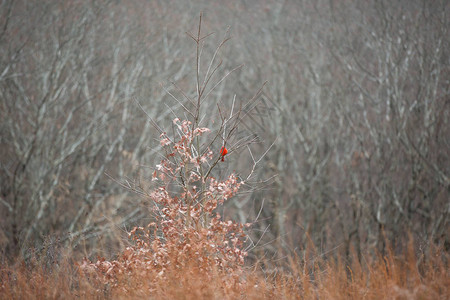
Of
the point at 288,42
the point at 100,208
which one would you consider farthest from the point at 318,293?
the point at 288,42

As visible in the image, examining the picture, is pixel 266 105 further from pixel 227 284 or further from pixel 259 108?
pixel 227 284

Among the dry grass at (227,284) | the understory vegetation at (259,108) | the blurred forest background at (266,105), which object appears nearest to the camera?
the dry grass at (227,284)

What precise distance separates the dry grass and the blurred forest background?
779 centimetres

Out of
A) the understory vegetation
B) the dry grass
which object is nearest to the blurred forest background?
the understory vegetation

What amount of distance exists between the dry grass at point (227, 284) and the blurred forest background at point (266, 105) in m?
7.79

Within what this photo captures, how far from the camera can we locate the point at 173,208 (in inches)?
164

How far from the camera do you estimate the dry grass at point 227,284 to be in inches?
142

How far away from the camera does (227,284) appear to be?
3.86 m

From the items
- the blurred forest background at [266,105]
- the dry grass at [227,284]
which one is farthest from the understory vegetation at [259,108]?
the dry grass at [227,284]

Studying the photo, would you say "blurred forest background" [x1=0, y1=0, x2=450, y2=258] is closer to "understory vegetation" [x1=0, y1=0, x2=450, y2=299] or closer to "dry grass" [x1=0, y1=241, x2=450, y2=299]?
"understory vegetation" [x1=0, y1=0, x2=450, y2=299]

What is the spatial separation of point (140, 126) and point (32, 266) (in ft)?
37.9

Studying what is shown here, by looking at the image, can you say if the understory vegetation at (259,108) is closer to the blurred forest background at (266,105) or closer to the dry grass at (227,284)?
the blurred forest background at (266,105)

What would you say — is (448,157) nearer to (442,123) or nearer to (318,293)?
(442,123)

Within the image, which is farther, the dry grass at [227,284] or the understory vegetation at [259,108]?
the understory vegetation at [259,108]
